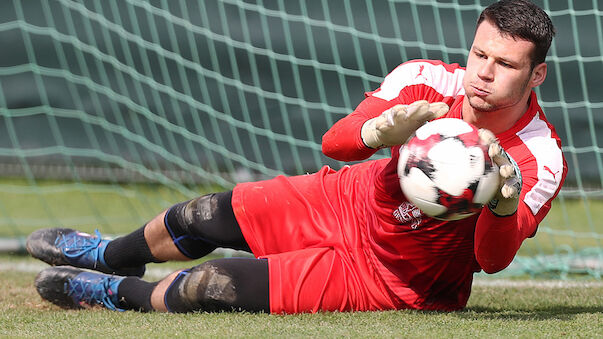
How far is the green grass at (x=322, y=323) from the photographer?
2.66 metres

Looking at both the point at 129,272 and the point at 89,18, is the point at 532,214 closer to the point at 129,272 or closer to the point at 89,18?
the point at 129,272

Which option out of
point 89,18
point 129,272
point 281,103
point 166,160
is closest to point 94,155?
point 166,160

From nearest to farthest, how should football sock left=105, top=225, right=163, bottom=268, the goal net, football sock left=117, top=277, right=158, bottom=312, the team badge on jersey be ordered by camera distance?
the team badge on jersey, football sock left=117, top=277, right=158, bottom=312, football sock left=105, top=225, right=163, bottom=268, the goal net

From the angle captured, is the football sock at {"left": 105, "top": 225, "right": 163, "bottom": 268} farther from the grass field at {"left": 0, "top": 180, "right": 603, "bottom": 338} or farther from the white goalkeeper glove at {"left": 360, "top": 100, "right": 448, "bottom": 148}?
the white goalkeeper glove at {"left": 360, "top": 100, "right": 448, "bottom": 148}

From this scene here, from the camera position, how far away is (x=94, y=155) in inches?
294

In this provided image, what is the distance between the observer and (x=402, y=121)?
2.46 m

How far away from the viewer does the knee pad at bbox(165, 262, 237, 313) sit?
302 centimetres

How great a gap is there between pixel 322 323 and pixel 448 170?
76cm

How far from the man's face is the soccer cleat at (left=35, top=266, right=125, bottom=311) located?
1659 mm

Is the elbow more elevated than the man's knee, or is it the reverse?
the man's knee

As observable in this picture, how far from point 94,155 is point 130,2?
64.3 inches

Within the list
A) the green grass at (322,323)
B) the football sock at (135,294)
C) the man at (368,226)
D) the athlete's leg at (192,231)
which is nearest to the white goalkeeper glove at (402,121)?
the man at (368,226)

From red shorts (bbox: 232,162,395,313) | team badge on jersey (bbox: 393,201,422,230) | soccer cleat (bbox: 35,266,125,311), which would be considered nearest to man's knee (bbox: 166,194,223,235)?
red shorts (bbox: 232,162,395,313)

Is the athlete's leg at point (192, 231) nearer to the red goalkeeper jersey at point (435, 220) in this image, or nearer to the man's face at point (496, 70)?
the red goalkeeper jersey at point (435, 220)
